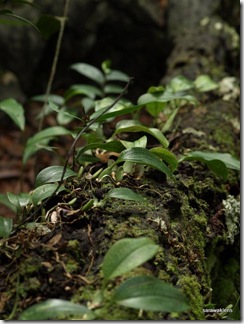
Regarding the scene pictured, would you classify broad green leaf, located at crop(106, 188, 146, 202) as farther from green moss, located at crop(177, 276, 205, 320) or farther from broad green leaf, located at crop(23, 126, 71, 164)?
broad green leaf, located at crop(23, 126, 71, 164)

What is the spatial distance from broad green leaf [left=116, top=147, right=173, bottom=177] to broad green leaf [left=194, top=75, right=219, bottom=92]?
1012 mm

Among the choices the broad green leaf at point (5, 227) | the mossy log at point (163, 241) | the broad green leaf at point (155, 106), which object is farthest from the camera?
the broad green leaf at point (155, 106)

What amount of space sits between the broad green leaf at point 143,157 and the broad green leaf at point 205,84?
3.32ft

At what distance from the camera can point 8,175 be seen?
327 centimetres

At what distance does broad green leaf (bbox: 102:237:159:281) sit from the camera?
944 mm

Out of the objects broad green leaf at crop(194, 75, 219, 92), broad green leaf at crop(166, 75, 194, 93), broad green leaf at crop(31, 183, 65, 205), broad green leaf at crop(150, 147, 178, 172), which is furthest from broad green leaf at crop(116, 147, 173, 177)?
broad green leaf at crop(194, 75, 219, 92)

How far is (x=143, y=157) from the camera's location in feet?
4.17

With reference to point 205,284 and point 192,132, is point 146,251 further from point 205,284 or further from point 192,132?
point 192,132

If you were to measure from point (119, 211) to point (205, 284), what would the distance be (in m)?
0.30

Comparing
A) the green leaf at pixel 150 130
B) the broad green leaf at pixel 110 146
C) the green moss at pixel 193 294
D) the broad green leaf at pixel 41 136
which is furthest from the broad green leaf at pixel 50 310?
the broad green leaf at pixel 41 136

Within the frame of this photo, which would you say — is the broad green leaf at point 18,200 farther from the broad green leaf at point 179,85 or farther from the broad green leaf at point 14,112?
the broad green leaf at point 179,85

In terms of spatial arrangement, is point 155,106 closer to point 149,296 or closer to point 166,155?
point 166,155

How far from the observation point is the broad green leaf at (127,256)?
944 millimetres

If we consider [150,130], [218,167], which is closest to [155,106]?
[150,130]
